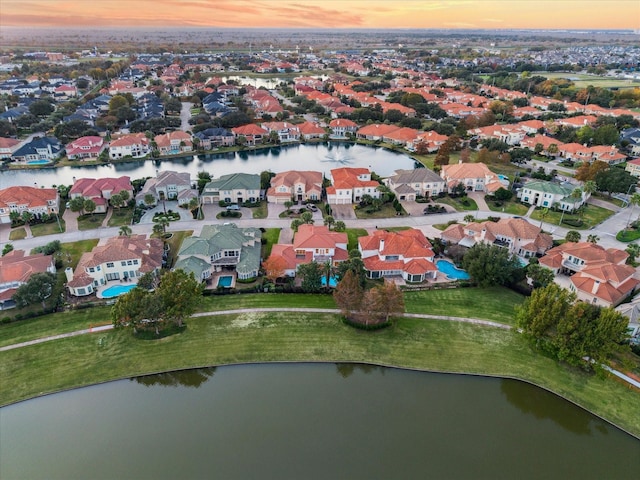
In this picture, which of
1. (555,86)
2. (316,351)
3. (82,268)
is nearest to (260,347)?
(316,351)

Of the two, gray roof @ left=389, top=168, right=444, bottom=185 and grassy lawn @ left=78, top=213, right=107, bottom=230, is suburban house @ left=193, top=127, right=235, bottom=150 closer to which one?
grassy lawn @ left=78, top=213, right=107, bottom=230

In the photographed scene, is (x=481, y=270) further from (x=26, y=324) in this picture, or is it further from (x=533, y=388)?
(x=26, y=324)

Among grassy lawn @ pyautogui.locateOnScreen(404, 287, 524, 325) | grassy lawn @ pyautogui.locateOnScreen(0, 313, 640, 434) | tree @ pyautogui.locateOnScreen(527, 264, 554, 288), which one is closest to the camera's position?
grassy lawn @ pyautogui.locateOnScreen(0, 313, 640, 434)

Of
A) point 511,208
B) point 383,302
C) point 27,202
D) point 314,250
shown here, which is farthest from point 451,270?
point 27,202

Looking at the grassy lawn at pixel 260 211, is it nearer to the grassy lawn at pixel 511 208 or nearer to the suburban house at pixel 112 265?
the suburban house at pixel 112 265

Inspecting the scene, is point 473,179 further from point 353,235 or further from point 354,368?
point 354,368

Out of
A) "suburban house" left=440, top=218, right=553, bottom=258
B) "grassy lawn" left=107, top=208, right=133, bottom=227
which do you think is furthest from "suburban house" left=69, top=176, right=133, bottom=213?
"suburban house" left=440, top=218, right=553, bottom=258

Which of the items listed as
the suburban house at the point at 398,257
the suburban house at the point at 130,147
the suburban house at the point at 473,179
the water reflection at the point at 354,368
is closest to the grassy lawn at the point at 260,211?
the suburban house at the point at 398,257
